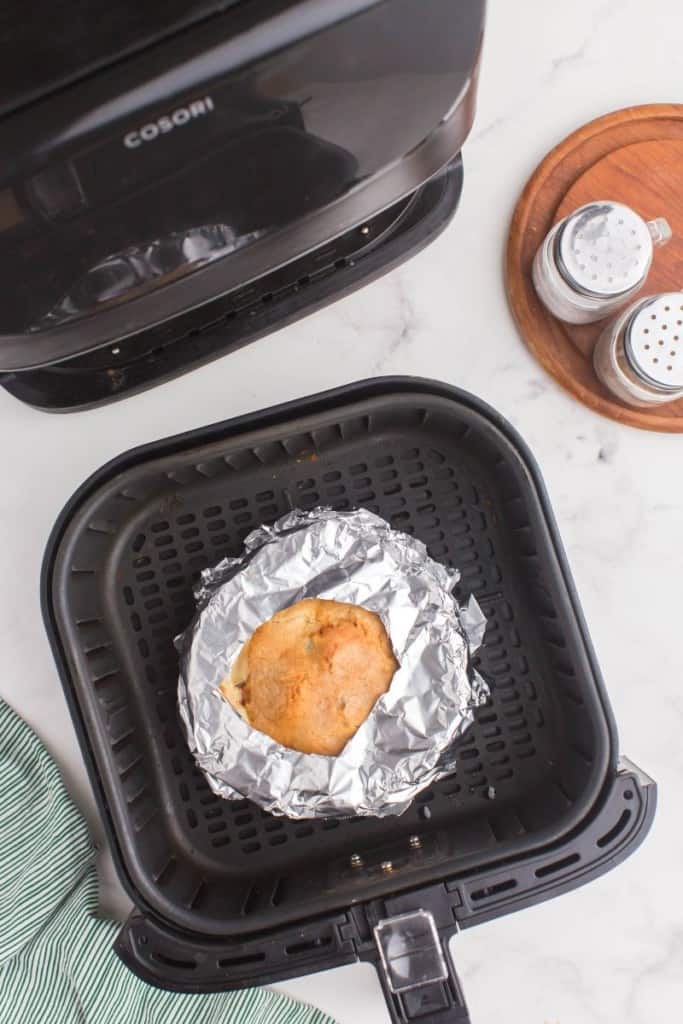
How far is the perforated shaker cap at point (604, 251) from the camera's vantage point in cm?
64

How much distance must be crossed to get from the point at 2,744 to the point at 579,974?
56cm

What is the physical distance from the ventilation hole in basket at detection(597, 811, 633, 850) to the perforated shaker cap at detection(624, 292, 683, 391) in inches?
13.0

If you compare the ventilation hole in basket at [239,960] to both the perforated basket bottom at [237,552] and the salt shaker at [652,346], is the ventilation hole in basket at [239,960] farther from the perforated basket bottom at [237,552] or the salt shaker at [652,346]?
the salt shaker at [652,346]

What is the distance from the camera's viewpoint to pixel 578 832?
59cm

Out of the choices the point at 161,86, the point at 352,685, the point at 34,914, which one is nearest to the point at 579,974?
the point at 352,685

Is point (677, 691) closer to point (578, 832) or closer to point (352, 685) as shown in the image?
point (578, 832)

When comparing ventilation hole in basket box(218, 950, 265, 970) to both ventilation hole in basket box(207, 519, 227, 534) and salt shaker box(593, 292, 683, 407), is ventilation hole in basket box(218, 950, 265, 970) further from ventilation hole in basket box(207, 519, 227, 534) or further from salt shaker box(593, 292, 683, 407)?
salt shaker box(593, 292, 683, 407)

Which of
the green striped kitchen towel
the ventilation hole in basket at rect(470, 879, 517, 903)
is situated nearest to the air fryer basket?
the ventilation hole in basket at rect(470, 879, 517, 903)

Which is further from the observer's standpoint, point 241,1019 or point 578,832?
point 241,1019

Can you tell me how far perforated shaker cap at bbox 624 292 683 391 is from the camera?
64 centimetres

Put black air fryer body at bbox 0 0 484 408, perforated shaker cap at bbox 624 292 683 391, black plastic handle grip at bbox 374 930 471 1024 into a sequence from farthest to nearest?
perforated shaker cap at bbox 624 292 683 391, black plastic handle grip at bbox 374 930 471 1024, black air fryer body at bbox 0 0 484 408

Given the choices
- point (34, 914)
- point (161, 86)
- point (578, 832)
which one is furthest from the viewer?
point (34, 914)

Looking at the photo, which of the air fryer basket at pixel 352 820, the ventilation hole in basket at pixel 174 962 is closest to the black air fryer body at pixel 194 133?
the air fryer basket at pixel 352 820

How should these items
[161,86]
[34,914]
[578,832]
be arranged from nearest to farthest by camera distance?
[161,86] → [578,832] → [34,914]
